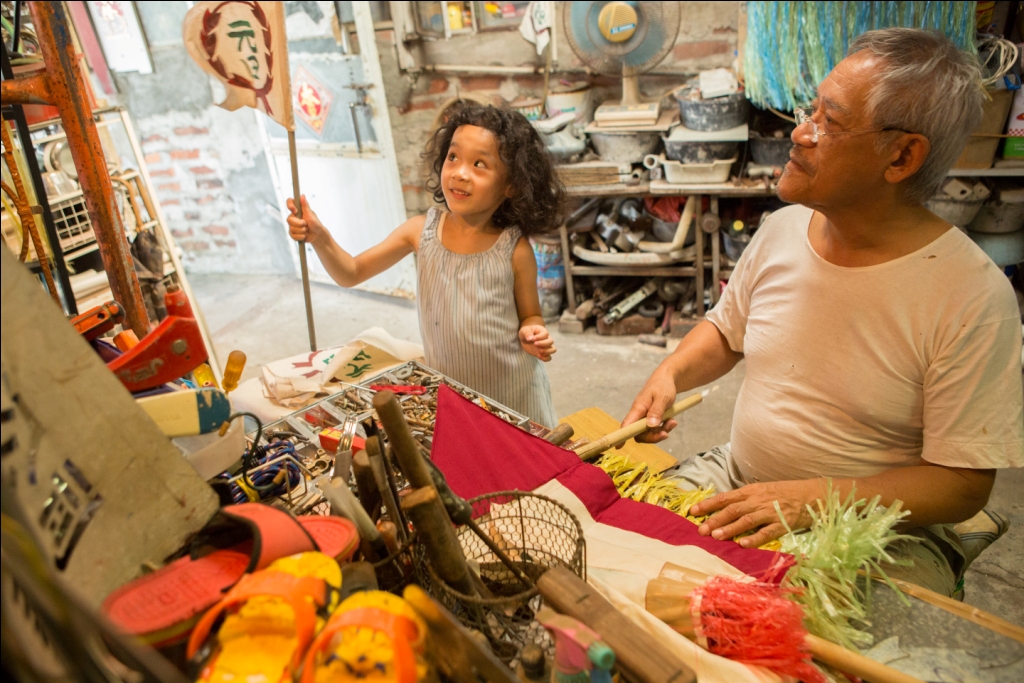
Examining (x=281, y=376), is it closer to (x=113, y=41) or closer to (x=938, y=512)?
(x=938, y=512)

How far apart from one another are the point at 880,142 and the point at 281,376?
1.81 metres

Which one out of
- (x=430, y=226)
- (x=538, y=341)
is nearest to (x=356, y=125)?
(x=430, y=226)

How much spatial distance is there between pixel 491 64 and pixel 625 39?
1200mm

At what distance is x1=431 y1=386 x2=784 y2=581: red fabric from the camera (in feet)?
3.82

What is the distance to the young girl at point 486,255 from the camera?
208 cm

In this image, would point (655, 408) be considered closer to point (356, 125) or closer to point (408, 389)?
point (408, 389)

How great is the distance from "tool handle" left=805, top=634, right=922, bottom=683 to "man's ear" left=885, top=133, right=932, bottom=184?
1017 millimetres

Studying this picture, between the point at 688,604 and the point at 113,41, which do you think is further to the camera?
the point at 113,41

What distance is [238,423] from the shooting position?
0.96m

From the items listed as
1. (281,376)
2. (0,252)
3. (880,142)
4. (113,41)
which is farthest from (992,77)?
(113,41)

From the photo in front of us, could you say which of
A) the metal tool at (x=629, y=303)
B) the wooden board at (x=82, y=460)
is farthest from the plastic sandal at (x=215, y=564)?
the metal tool at (x=629, y=303)

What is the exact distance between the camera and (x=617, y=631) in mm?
731

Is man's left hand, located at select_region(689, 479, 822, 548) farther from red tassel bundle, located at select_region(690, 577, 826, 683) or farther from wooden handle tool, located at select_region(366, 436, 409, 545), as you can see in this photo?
wooden handle tool, located at select_region(366, 436, 409, 545)

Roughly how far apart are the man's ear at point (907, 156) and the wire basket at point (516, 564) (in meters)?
1.06
